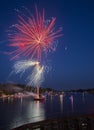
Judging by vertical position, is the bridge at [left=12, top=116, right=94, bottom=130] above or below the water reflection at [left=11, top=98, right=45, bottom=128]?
above

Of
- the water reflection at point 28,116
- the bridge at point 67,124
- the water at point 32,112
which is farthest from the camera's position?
the water at point 32,112

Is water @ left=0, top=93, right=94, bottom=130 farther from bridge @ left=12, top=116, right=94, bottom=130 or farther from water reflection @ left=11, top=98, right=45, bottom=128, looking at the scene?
bridge @ left=12, top=116, right=94, bottom=130

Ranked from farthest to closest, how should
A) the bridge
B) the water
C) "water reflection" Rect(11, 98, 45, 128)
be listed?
the water, "water reflection" Rect(11, 98, 45, 128), the bridge

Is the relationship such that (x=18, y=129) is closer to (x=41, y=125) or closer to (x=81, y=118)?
(x=41, y=125)

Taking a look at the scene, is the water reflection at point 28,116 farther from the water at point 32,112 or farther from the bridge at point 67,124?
the bridge at point 67,124

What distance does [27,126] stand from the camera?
31.6 feet

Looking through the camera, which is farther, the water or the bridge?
the water

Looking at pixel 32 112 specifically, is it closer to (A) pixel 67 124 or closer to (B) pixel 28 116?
(B) pixel 28 116

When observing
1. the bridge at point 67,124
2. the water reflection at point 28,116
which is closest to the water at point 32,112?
the water reflection at point 28,116

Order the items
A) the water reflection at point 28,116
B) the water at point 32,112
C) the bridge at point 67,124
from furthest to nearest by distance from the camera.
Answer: the water at point 32,112 → the water reflection at point 28,116 → the bridge at point 67,124

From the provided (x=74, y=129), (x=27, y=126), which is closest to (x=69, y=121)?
(x=74, y=129)

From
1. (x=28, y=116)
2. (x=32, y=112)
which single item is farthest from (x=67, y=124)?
(x=32, y=112)

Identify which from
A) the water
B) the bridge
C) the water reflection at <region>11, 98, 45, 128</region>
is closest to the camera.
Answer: the bridge

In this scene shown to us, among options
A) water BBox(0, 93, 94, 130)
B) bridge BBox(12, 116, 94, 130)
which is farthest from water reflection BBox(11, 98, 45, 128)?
bridge BBox(12, 116, 94, 130)
